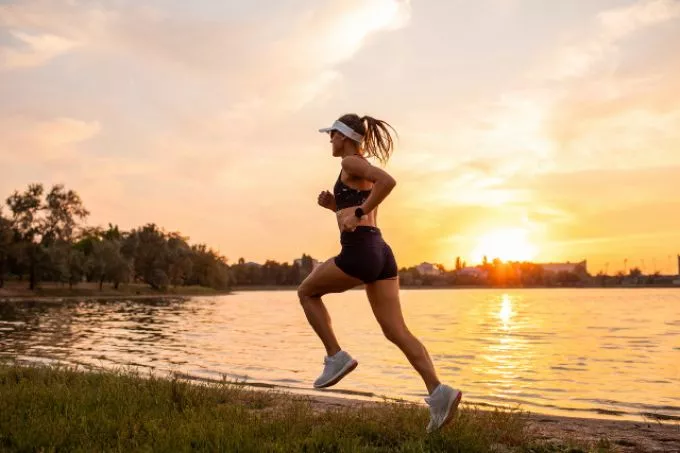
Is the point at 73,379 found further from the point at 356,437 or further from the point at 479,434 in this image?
the point at 479,434

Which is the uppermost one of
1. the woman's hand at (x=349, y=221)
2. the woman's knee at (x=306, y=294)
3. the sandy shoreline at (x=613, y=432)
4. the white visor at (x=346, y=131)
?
the white visor at (x=346, y=131)

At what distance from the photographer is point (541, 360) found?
2034 cm

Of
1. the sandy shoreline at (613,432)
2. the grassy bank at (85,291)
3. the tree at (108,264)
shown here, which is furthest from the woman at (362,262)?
the tree at (108,264)

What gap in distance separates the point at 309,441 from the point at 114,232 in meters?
144

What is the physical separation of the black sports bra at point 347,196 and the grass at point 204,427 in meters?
1.97

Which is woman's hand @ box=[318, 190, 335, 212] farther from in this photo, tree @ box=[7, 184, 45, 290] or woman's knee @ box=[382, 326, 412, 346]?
tree @ box=[7, 184, 45, 290]

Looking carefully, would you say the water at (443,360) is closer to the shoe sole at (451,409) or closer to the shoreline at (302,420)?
the shoreline at (302,420)

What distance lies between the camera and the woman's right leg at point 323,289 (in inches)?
237

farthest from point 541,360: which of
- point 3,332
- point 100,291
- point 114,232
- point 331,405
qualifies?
point 114,232

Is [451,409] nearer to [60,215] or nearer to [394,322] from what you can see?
[394,322]

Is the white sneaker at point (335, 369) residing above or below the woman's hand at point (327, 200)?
below

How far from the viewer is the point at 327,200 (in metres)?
6.16

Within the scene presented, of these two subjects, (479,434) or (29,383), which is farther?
(29,383)

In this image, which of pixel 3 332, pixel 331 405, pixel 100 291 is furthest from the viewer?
pixel 100 291
